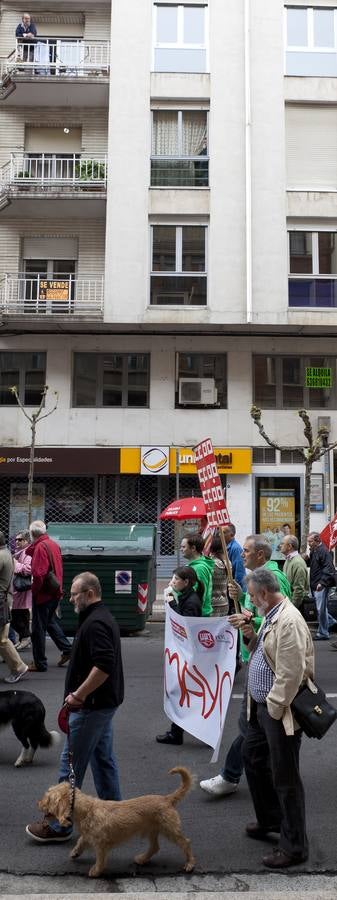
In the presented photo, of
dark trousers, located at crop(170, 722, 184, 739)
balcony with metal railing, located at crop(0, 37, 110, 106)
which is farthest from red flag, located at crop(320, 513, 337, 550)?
balcony with metal railing, located at crop(0, 37, 110, 106)

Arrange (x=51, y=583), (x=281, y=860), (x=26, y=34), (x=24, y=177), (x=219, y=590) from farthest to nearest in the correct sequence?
(x=26, y=34), (x=24, y=177), (x=51, y=583), (x=219, y=590), (x=281, y=860)

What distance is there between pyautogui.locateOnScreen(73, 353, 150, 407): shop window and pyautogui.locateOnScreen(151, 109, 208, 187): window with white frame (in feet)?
15.7

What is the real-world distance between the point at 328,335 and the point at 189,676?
1508cm

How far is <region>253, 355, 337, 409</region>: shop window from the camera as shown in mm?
20078

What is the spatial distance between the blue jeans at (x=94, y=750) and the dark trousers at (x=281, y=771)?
0.83 m

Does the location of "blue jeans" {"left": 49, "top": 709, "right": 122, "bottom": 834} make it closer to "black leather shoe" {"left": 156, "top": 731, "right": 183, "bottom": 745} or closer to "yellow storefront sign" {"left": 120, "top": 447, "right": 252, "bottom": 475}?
"black leather shoe" {"left": 156, "top": 731, "right": 183, "bottom": 745}

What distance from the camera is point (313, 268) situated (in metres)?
19.6

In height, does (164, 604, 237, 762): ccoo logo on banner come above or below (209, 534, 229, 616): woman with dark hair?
below

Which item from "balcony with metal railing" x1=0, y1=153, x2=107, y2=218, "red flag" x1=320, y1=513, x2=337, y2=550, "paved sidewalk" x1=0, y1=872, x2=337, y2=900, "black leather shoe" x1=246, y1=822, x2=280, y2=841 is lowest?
"paved sidewalk" x1=0, y1=872, x2=337, y2=900

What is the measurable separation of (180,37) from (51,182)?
17.7 feet

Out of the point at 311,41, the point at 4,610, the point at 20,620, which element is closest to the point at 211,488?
the point at 4,610

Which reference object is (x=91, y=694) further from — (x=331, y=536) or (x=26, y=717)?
(x=331, y=536)

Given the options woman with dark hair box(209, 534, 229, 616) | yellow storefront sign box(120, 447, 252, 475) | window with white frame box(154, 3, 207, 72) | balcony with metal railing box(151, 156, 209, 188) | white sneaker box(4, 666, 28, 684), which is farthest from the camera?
window with white frame box(154, 3, 207, 72)

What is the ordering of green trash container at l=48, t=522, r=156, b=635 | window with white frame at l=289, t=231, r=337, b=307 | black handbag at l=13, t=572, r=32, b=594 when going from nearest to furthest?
1. black handbag at l=13, t=572, r=32, b=594
2. green trash container at l=48, t=522, r=156, b=635
3. window with white frame at l=289, t=231, r=337, b=307
